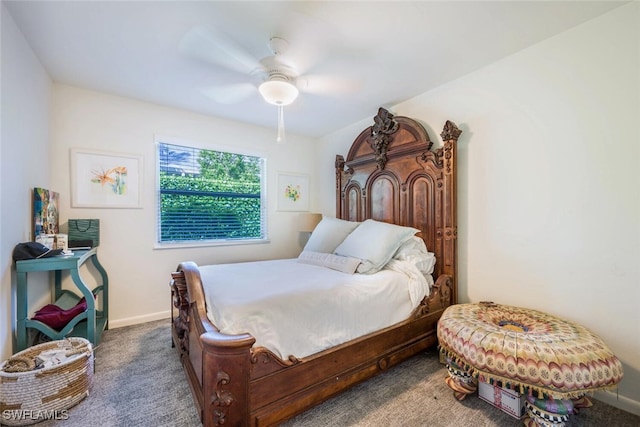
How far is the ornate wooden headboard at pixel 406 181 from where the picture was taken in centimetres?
231

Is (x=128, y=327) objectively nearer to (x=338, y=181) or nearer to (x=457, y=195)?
(x=338, y=181)

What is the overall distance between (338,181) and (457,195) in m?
1.55

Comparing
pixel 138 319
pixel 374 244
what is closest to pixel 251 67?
pixel 374 244

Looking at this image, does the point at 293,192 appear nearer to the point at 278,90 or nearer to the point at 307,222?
the point at 307,222

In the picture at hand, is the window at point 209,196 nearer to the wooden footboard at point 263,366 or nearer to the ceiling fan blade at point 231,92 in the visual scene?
the ceiling fan blade at point 231,92

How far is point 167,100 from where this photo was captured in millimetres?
2803

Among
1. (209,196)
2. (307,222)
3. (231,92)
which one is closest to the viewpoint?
(231,92)

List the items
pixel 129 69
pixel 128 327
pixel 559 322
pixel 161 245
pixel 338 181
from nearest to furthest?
pixel 559 322 → pixel 129 69 → pixel 128 327 → pixel 161 245 → pixel 338 181

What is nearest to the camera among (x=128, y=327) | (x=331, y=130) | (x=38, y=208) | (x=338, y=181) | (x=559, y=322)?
(x=559, y=322)

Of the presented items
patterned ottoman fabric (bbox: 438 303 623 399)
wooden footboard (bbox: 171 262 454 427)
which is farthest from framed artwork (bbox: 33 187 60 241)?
patterned ottoman fabric (bbox: 438 303 623 399)

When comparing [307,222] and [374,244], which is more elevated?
[307,222]

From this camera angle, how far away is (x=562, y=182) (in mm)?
1789

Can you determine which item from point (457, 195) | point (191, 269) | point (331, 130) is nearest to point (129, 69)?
point (191, 269)

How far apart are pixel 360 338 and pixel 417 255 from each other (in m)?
0.96
